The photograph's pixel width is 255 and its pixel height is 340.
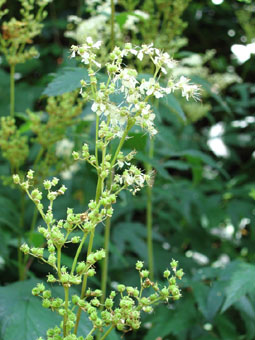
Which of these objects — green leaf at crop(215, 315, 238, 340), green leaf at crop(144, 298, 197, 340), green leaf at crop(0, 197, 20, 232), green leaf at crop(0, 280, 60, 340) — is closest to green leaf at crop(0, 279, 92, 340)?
green leaf at crop(0, 280, 60, 340)

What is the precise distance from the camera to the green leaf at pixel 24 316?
125cm

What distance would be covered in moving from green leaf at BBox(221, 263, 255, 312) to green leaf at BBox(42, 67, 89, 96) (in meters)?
0.77

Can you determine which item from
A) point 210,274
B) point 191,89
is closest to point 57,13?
point 210,274

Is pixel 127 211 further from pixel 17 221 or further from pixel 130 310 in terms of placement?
A: pixel 130 310

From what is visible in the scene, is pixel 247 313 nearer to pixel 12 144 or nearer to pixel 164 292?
pixel 164 292

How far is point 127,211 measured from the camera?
7.77ft

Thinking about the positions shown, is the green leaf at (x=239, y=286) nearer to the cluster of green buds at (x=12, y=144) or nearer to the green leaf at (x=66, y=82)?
the green leaf at (x=66, y=82)

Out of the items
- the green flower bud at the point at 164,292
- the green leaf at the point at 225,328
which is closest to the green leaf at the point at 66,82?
the green flower bud at the point at 164,292

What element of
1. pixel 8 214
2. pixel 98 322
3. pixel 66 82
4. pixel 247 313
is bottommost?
pixel 247 313

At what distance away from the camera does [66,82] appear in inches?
54.5

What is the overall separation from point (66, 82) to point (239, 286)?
823mm

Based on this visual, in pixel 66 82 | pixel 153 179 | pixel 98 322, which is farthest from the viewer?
pixel 66 82

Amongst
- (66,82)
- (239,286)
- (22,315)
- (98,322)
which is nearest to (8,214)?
(22,315)

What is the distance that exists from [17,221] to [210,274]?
0.80m
